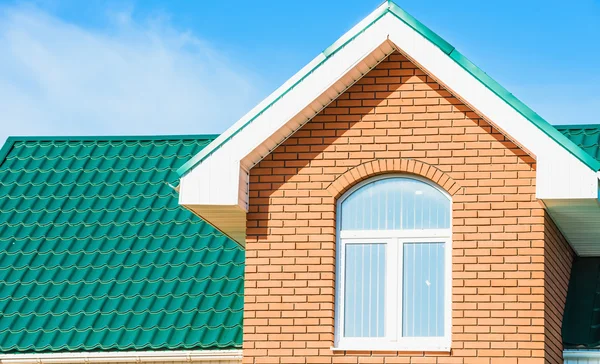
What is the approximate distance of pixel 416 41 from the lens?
14.1 meters

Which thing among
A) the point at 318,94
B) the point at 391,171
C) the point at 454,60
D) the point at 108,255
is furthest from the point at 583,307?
the point at 108,255

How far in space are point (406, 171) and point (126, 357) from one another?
4.58 meters

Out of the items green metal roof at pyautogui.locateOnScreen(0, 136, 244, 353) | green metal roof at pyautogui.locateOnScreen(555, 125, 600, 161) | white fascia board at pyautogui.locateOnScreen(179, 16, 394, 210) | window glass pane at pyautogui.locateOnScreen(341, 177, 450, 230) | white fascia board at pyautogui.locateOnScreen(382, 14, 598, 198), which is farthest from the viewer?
green metal roof at pyautogui.locateOnScreen(555, 125, 600, 161)

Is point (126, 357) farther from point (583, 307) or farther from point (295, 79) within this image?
point (583, 307)

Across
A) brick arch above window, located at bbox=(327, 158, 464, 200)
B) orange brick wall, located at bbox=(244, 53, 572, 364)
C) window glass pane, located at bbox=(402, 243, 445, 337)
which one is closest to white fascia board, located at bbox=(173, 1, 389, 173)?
orange brick wall, located at bbox=(244, 53, 572, 364)

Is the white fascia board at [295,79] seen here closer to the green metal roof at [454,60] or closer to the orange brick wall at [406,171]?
the green metal roof at [454,60]

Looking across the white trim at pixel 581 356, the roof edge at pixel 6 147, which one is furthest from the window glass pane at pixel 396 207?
the roof edge at pixel 6 147

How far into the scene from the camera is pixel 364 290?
1391cm

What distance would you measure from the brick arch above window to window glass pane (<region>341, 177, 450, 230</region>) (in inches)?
5.8

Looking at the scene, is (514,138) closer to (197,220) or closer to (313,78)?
(313,78)

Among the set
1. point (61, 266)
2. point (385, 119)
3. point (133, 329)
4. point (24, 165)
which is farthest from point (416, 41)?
point (24, 165)

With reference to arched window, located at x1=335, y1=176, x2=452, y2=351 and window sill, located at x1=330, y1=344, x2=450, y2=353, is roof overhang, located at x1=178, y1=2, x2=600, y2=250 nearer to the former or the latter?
arched window, located at x1=335, y1=176, x2=452, y2=351

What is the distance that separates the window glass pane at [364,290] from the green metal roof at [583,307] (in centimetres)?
277

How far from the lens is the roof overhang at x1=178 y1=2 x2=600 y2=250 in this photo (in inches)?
547
